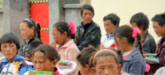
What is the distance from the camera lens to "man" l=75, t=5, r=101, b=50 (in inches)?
258

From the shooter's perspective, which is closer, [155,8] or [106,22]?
[106,22]

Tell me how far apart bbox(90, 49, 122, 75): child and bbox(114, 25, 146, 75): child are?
775 mm

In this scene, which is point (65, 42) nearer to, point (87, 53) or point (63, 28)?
point (63, 28)

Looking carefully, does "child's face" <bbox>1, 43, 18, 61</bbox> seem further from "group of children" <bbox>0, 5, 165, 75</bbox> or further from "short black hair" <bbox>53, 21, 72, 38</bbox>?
"short black hair" <bbox>53, 21, 72, 38</bbox>

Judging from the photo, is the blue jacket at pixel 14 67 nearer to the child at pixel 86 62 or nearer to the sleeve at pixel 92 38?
the child at pixel 86 62

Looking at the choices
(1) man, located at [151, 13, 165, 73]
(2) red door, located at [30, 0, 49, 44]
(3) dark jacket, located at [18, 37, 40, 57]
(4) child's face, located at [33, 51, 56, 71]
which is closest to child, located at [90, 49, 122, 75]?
(4) child's face, located at [33, 51, 56, 71]

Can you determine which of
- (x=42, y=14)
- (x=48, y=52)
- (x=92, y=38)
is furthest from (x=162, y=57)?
(x=42, y=14)

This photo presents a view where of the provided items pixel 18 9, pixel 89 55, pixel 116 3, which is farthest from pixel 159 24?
pixel 18 9

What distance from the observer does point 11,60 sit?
519 cm

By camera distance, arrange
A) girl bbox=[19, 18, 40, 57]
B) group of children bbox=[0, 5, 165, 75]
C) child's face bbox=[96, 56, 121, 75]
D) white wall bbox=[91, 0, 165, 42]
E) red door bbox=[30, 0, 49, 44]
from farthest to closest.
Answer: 1. red door bbox=[30, 0, 49, 44]
2. white wall bbox=[91, 0, 165, 42]
3. girl bbox=[19, 18, 40, 57]
4. group of children bbox=[0, 5, 165, 75]
5. child's face bbox=[96, 56, 121, 75]

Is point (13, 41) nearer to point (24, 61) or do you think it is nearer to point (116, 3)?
point (24, 61)

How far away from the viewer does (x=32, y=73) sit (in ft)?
14.3

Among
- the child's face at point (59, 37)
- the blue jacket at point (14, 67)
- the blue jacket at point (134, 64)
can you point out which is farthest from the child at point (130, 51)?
the blue jacket at point (14, 67)

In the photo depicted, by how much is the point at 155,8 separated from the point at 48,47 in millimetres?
3634
